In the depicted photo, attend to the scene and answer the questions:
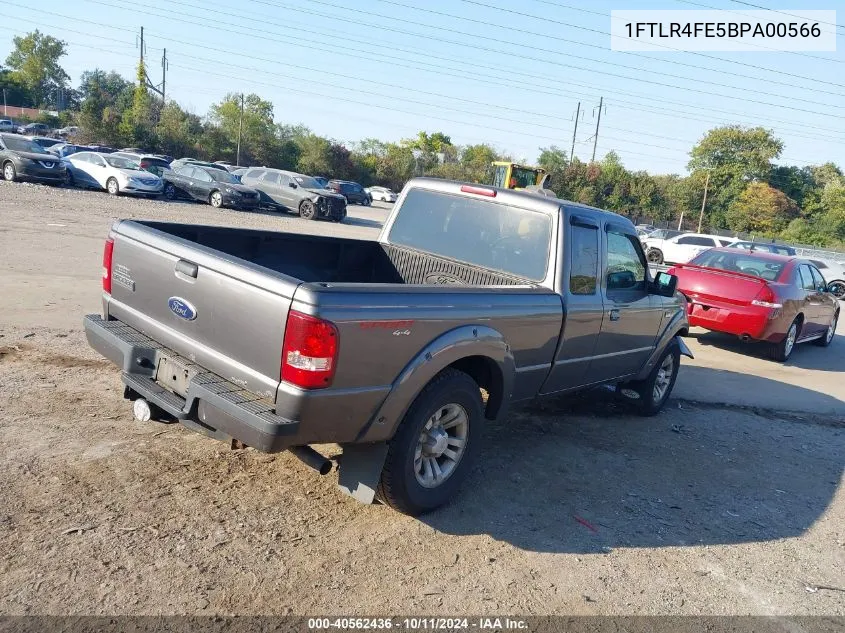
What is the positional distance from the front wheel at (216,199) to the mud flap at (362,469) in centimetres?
2263

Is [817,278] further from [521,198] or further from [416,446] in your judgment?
[416,446]

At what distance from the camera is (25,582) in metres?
2.96

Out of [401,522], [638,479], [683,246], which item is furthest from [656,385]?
[683,246]

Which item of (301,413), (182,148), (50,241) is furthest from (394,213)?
(182,148)

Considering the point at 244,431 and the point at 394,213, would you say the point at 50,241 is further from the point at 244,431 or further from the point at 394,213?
the point at 244,431

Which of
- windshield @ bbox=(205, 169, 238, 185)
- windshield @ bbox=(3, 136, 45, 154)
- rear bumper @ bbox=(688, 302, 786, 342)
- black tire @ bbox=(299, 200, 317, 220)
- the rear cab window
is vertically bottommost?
rear bumper @ bbox=(688, 302, 786, 342)

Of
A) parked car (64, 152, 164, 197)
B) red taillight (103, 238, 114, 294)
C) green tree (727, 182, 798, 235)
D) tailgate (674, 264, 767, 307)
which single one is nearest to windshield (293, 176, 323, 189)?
parked car (64, 152, 164, 197)

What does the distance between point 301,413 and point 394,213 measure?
306cm

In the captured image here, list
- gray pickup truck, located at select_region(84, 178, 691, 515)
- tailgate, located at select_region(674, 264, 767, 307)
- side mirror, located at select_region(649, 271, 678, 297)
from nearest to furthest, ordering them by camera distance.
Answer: gray pickup truck, located at select_region(84, 178, 691, 515) → side mirror, located at select_region(649, 271, 678, 297) → tailgate, located at select_region(674, 264, 767, 307)

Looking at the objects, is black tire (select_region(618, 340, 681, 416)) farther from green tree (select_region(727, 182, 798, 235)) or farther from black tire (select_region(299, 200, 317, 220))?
green tree (select_region(727, 182, 798, 235))

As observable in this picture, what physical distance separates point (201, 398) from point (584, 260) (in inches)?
120

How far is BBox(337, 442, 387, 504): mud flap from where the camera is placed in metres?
3.74

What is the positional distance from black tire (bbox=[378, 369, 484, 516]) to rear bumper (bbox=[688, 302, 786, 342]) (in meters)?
7.14

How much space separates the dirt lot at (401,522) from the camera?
3.20m
